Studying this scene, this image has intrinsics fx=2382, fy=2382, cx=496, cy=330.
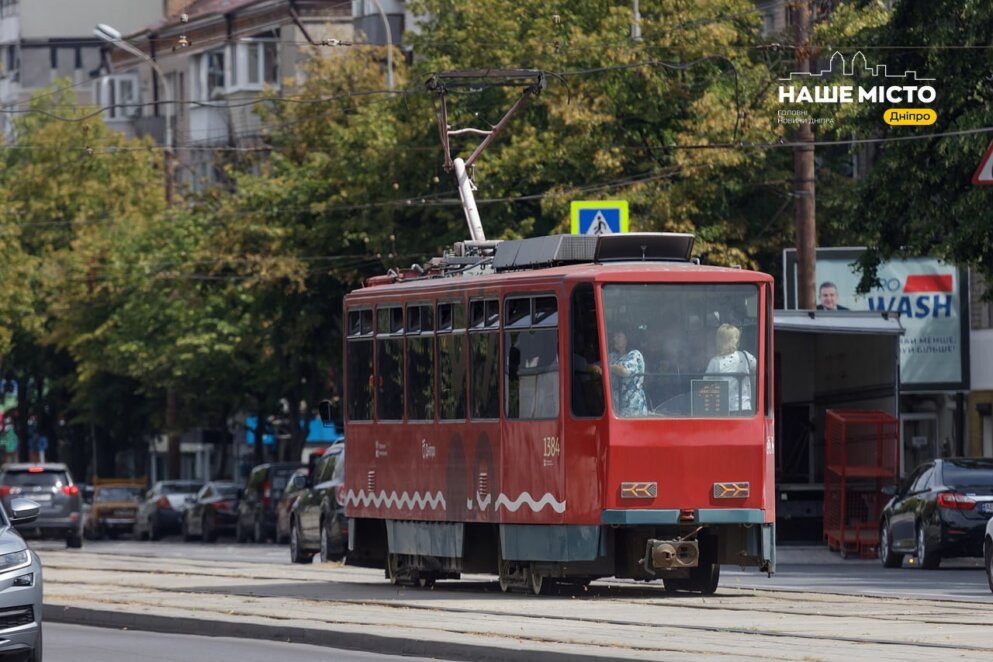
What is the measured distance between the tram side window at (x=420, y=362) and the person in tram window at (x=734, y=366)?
3575mm

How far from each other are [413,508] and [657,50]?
→ 21.1m

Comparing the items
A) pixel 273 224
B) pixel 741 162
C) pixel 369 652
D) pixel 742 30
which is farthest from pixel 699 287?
pixel 273 224

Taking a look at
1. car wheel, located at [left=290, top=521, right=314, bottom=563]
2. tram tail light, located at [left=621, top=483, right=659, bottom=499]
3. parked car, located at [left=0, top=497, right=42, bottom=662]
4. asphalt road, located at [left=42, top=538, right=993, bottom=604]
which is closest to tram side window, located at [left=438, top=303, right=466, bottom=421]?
asphalt road, located at [left=42, top=538, right=993, bottom=604]

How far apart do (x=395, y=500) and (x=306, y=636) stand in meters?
6.29

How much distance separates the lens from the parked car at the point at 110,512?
59.5 metres

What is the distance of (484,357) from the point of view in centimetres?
2275

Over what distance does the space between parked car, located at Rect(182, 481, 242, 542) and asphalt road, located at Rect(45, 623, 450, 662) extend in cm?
3072

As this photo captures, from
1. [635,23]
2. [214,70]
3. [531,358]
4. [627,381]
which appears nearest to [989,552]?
[627,381]

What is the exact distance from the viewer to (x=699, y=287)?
70.3 ft

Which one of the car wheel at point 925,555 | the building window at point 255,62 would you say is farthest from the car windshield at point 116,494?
the car wheel at point 925,555

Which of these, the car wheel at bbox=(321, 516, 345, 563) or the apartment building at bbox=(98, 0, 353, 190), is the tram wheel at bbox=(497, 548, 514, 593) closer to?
the car wheel at bbox=(321, 516, 345, 563)

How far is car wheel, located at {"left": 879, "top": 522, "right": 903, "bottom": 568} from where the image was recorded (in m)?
30.7

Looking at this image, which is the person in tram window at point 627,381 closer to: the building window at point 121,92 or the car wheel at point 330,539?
the car wheel at point 330,539

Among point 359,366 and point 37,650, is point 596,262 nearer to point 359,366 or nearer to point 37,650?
point 359,366
